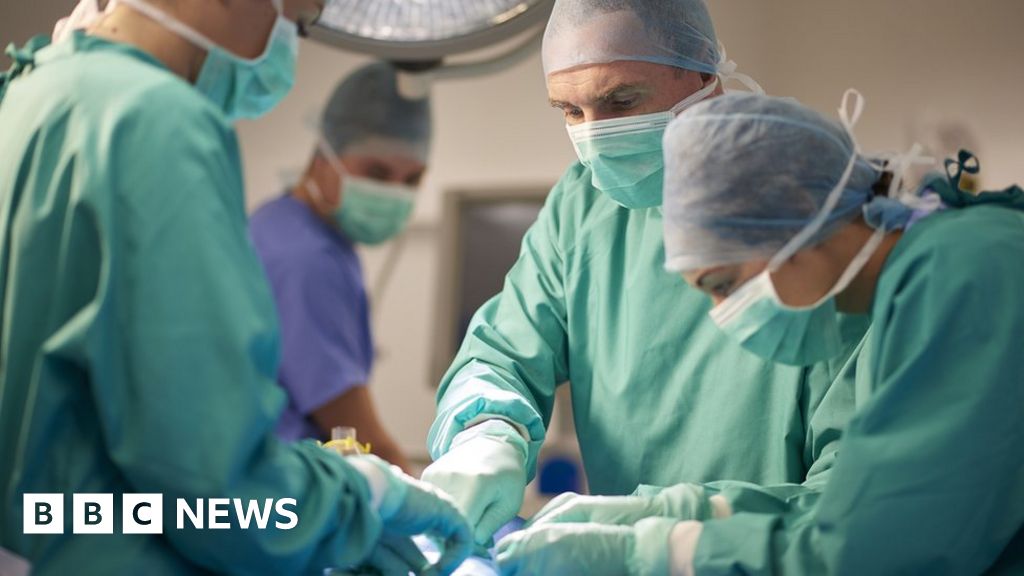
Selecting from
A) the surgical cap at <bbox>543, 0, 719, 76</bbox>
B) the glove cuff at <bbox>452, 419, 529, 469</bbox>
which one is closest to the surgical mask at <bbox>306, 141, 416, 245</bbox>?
the surgical cap at <bbox>543, 0, 719, 76</bbox>

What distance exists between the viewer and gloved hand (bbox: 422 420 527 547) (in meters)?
1.68

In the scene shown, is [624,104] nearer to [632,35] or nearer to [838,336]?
[632,35]

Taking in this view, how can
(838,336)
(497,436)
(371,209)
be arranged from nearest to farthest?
1. (838,336)
2. (497,436)
3. (371,209)

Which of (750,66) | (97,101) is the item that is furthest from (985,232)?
(750,66)

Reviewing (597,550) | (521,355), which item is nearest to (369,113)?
(521,355)

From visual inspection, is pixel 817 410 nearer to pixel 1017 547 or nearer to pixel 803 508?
pixel 803 508

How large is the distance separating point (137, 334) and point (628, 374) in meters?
0.98

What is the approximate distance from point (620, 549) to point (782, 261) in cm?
42

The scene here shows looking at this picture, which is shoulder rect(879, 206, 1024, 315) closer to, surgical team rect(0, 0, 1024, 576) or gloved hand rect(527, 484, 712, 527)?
surgical team rect(0, 0, 1024, 576)

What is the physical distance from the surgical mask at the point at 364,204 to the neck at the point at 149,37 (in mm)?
→ 2114

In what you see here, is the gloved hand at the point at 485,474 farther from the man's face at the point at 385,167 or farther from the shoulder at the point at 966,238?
the man's face at the point at 385,167

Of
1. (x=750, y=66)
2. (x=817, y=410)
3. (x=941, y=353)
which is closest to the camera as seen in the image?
(x=941, y=353)

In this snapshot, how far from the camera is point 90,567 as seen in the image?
1168mm

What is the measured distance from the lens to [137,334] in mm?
1138
